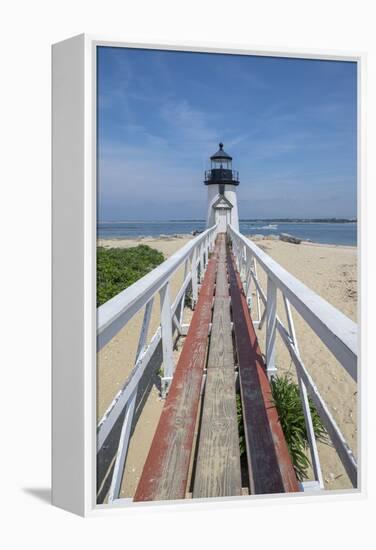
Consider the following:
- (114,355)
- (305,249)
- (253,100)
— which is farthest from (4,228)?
(305,249)

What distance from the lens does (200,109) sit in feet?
8.22

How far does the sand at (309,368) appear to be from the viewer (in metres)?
1.99

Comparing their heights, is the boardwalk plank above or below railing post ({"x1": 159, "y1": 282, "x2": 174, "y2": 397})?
below

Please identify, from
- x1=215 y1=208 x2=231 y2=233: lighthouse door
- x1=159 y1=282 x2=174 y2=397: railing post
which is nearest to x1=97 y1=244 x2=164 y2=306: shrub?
x1=159 y1=282 x2=174 y2=397: railing post

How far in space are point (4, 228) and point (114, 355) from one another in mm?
903

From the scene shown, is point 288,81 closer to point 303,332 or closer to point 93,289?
point 93,289

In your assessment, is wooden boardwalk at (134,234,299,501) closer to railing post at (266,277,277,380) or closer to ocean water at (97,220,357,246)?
railing post at (266,277,277,380)

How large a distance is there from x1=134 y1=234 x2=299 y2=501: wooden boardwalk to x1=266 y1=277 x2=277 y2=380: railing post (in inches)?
1.9

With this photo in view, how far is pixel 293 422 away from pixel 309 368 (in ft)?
4.31

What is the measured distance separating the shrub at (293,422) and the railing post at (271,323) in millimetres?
80

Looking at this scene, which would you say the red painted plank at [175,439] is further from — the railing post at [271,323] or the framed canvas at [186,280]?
the railing post at [271,323]

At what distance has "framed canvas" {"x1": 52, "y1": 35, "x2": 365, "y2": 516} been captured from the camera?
5.37ft

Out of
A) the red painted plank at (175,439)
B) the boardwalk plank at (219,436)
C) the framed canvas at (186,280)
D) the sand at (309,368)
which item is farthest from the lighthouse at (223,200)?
the red painted plank at (175,439)

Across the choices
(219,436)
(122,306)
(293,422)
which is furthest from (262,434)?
(122,306)
